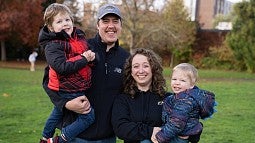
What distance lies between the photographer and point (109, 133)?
11.8ft

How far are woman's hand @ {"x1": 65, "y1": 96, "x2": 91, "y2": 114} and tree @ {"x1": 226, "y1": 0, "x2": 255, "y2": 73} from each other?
2938 centimetres

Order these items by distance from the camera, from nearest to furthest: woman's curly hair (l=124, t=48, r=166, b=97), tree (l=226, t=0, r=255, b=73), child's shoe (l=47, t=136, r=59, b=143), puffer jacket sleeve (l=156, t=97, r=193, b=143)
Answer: puffer jacket sleeve (l=156, t=97, r=193, b=143) < woman's curly hair (l=124, t=48, r=166, b=97) < child's shoe (l=47, t=136, r=59, b=143) < tree (l=226, t=0, r=255, b=73)

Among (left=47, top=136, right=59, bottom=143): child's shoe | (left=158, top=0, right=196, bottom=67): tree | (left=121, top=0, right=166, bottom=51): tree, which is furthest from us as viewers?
(left=158, top=0, right=196, bottom=67): tree

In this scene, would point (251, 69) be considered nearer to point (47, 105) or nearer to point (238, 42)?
point (238, 42)

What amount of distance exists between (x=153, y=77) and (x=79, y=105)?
662 millimetres

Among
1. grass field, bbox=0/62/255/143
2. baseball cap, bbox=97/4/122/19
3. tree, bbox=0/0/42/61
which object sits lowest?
grass field, bbox=0/62/255/143

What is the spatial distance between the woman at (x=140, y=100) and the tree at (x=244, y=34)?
2915 centimetres

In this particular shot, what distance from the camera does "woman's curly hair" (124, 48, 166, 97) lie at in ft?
11.2

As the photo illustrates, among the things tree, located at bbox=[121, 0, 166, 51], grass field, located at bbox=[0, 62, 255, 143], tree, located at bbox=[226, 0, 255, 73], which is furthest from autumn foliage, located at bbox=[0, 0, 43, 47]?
grass field, located at bbox=[0, 62, 255, 143]

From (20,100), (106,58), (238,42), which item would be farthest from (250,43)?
(106,58)

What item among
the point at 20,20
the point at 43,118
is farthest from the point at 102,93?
the point at 20,20

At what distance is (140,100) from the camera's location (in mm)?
3418

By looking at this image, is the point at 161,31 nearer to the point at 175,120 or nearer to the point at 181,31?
the point at 181,31

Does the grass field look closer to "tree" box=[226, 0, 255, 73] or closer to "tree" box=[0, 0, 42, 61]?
"tree" box=[226, 0, 255, 73]
